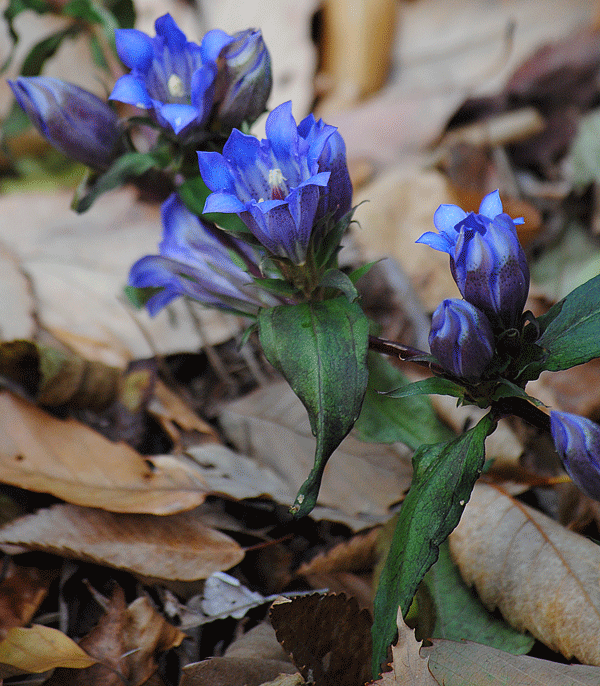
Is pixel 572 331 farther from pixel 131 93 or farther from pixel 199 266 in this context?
pixel 131 93

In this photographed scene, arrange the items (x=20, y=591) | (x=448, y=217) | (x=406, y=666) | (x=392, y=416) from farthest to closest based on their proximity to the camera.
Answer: (x=392, y=416) → (x=20, y=591) → (x=448, y=217) → (x=406, y=666)

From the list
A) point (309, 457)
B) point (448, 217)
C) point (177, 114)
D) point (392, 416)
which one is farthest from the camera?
point (309, 457)

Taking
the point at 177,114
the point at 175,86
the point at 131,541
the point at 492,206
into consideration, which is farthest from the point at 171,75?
the point at 131,541

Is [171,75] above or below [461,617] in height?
above

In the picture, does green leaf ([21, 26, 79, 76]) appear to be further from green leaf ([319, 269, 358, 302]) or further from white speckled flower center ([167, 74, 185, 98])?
green leaf ([319, 269, 358, 302])

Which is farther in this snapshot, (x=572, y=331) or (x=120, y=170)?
(x=120, y=170)

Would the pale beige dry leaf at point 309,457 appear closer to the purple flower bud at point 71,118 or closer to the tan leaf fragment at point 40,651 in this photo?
the tan leaf fragment at point 40,651

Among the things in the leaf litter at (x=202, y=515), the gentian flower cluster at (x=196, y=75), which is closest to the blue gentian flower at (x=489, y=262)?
the leaf litter at (x=202, y=515)

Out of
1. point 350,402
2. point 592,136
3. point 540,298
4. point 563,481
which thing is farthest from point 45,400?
point 592,136

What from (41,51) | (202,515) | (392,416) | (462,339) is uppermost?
(41,51)

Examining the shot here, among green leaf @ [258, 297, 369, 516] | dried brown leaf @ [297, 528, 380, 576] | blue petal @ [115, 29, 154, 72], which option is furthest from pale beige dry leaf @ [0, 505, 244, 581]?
blue petal @ [115, 29, 154, 72]
